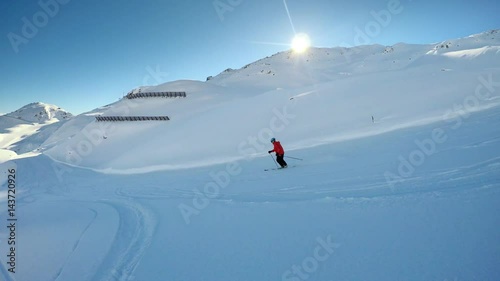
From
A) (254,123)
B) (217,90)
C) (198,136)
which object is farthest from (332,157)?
(217,90)

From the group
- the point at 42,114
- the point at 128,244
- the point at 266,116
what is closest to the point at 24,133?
the point at 42,114

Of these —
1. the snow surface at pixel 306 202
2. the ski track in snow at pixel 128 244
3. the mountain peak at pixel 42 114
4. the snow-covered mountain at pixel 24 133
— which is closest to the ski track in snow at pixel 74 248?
the snow surface at pixel 306 202

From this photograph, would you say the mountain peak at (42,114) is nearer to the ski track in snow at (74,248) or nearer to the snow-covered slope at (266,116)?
the snow-covered slope at (266,116)

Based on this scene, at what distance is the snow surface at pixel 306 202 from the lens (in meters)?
3.71

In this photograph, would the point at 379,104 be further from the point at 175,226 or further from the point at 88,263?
the point at 88,263

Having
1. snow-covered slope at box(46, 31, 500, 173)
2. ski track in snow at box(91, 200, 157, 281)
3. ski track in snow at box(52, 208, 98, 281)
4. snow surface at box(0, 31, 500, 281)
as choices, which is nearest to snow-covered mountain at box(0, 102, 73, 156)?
snow-covered slope at box(46, 31, 500, 173)

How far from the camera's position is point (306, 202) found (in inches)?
239

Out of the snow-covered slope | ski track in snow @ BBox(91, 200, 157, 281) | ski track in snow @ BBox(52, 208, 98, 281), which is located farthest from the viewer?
the snow-covered slope

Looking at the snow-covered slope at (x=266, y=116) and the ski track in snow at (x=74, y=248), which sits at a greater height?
the snow-covered slope at (x=266, y=116)

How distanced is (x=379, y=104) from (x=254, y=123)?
29.2ft

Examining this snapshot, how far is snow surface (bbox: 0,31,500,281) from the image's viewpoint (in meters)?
3.71

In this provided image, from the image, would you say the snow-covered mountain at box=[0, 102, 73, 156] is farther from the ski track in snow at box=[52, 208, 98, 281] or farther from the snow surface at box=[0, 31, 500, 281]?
the ski track in snow at box=[52, 208, 98, 281]

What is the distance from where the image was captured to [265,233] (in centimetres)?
493

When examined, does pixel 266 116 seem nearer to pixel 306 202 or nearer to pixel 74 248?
pixel 306 202
